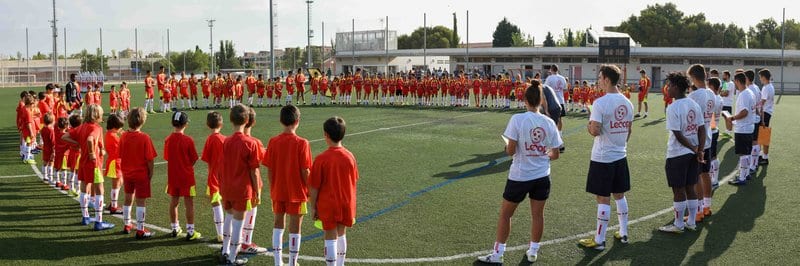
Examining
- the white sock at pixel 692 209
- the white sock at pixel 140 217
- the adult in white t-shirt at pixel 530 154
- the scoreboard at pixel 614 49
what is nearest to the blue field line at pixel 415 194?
the white sock at pixel 140 217

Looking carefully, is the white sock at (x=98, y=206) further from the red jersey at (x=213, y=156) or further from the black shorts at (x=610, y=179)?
the black shorts at (x=610, y=179)

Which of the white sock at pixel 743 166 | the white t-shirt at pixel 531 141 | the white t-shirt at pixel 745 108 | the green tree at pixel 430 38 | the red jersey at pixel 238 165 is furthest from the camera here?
the green tree at pixel 430 38

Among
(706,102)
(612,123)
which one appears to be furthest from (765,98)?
(612,123)

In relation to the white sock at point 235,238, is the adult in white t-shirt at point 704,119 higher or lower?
higher

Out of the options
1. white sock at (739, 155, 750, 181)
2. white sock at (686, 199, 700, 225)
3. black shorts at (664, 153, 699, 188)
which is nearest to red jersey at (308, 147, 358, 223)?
black shorts at (664, 153, 699, 188)

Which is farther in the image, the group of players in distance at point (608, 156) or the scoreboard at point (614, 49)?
the scoreboard at point (614, 49)

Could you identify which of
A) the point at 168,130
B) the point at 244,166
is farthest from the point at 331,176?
the point at 168,130

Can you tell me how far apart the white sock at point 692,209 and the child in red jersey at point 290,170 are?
4.78 metres

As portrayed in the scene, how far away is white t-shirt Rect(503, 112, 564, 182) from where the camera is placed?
6.18 m

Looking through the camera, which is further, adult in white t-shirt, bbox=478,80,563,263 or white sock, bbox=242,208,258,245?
white sock, bbox=242,208,258,245

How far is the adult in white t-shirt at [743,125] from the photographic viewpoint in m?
10.3

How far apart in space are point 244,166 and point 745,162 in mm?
8606

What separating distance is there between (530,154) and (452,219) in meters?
2.51

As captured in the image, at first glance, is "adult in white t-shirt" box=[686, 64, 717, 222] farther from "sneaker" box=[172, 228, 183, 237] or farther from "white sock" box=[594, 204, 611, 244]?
"sneaker" box=[172, 228, 183, 237]
